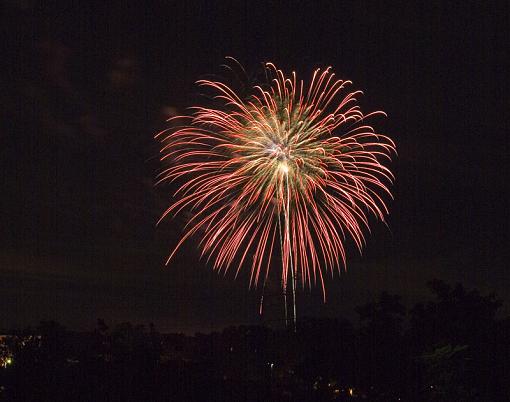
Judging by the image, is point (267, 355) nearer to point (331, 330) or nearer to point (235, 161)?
point (331, 330)

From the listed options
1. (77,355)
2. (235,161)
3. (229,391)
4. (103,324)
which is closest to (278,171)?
(235,161)

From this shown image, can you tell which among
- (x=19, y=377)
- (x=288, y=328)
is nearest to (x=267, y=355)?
(x=288, y=328)

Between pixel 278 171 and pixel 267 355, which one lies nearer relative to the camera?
pixel 278 171

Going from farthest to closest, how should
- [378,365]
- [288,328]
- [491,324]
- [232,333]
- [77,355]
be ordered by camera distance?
[232,333], [288,328], [491,324], [378,365], [77,355]

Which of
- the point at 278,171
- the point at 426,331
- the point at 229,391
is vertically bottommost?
the point at 229,391

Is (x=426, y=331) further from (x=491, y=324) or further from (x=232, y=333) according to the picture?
(x=232, y=333)

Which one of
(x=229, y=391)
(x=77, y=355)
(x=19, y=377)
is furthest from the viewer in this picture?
(x=77, y=355)

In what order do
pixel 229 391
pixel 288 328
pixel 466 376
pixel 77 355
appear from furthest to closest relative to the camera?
pixel 288 328, pixel 466 376, pixel 77 355, pixel 229 391

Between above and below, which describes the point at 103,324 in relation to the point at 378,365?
above

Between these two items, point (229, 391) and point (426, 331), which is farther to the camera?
point (426, 331)
